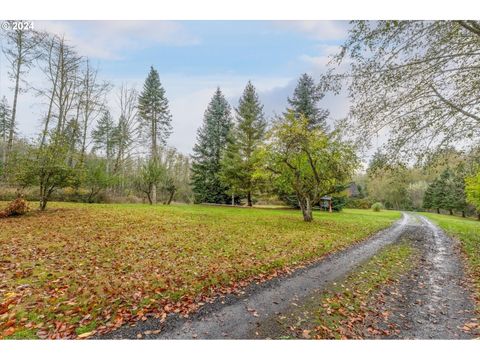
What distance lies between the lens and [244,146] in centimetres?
2311

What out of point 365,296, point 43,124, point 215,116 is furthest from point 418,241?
point 43,124

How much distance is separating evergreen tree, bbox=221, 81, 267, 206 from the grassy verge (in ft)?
49.9

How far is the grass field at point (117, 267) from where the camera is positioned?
128 inches

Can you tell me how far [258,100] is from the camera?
81.8 ft

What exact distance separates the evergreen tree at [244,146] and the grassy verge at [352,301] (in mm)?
15207

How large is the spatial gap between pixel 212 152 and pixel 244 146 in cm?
421

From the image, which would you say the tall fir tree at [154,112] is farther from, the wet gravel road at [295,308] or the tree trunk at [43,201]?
the wet gravel road at [295,308]

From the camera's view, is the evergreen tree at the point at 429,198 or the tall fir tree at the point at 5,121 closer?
the tall fir tree at the point at 5,121

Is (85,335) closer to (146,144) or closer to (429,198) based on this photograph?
(146,144)

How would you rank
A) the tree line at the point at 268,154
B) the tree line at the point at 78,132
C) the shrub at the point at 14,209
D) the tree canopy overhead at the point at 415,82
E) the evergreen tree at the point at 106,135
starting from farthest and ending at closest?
the evergreen tree at the point at 106,135
the tree line at the point at 268,154
the tree line at the point at 78,132
the shrub at the point at 14,209
the tree canopy overhead at the point at 415,82

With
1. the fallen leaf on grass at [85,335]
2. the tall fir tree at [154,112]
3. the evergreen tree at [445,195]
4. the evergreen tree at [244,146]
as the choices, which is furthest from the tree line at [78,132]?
the evergreen tree at [445,195]

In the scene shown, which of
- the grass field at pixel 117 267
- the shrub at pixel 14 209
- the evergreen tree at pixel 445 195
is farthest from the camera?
the evergreen tree at pixel 445 195

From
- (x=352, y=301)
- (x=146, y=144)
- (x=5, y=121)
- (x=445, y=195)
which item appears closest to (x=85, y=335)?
(x=352, y=301)

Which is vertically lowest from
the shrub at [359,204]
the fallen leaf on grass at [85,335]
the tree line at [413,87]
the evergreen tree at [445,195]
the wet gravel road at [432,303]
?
the wet gravel road at [432,303]
